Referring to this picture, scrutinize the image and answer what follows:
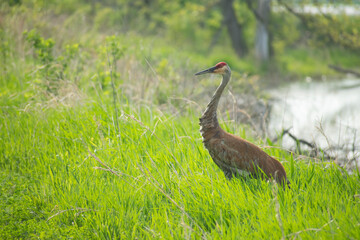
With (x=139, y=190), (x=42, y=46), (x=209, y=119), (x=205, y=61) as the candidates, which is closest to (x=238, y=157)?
(x=209, y=119)

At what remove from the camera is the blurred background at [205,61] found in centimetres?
526

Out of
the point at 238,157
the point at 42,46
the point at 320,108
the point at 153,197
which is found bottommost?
the point at 320,108

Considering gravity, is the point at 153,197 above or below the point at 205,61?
above

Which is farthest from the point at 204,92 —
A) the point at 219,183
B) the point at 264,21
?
the point at 264,21

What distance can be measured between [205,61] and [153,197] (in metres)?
10.4

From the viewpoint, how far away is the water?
6.85m

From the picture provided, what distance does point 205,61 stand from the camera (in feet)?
43.1

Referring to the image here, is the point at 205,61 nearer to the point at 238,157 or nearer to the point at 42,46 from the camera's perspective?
the point at 42,46

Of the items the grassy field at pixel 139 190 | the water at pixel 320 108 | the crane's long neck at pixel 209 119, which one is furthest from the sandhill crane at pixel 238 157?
the water at pixel 320 108

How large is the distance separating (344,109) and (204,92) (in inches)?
174

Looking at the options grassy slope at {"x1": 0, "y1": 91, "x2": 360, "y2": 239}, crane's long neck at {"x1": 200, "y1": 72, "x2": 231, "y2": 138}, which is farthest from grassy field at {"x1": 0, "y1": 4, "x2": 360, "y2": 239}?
crane's long neck at {"x1": 200, "y1": 72, "x2": 231, "y2": 138}

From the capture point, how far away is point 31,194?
358 cm

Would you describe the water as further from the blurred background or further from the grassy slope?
the grassy slope

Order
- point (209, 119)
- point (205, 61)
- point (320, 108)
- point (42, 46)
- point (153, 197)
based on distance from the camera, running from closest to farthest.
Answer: point (153, 197) < point (209, 119) < point (42, 46) < point (320, 108) < point (205, 61)
